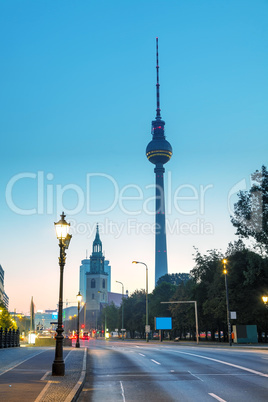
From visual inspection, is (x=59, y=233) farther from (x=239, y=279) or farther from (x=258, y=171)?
(x=239, y=279)

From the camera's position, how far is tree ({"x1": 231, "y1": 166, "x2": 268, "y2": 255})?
5512cm

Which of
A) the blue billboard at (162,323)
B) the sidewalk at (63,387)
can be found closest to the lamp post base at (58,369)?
the sidewalk at (63,387)

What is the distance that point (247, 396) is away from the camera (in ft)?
40.3

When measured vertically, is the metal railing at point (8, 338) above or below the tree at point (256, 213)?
below

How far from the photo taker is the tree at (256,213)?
5512 centimetres

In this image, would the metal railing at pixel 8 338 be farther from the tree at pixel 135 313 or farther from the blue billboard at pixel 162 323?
the tree at pixel 135 313

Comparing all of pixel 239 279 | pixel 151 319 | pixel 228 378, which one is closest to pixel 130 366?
pixel 228 378

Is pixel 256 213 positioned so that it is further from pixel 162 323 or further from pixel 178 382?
pixel 178 382

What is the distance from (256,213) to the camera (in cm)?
5628

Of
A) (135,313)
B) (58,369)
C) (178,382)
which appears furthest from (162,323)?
(178,382)

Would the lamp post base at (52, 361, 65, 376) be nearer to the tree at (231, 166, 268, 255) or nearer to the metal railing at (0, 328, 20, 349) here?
the metal railing at (0, 328, 20, 349)

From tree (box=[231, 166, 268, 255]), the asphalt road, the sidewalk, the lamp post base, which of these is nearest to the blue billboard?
tree (box=[231, 166, 268, 255])

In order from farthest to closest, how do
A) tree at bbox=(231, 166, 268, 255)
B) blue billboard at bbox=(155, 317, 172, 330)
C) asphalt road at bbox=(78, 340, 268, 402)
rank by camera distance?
blue billboard at bbox=(155, 317, 172, 330)
tree at bbox=(231, 166, 268, 255)
asphalt road at bbox=(78, 340, 268, 402)

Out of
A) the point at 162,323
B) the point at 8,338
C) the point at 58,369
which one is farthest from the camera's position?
the point at 162,323
